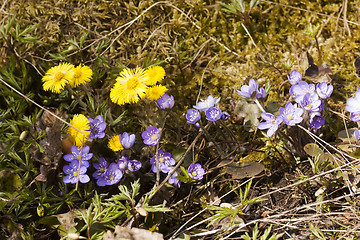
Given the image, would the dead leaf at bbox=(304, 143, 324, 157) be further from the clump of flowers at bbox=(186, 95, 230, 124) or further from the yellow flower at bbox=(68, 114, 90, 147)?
the yellow flower at bbox=(68, 114, 90, 147)

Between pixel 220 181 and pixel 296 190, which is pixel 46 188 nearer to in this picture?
pixel 220 181

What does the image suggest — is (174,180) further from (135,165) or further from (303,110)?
(303,110)

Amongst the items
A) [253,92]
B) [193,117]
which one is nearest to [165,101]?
[193,117]

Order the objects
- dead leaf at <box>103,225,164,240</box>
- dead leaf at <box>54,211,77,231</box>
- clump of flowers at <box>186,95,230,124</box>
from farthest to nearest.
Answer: clump of flowers at <box>186,95,230,124</box> → dead leaf at <box>54,211,77,231</box> → dead leaf at <box>103,225,164,240</box>

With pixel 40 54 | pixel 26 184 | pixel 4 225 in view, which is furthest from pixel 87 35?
pixel 4 225

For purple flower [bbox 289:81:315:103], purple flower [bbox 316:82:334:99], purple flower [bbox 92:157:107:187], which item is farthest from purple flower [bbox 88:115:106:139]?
purple flower [bbox 316:82:334:99]

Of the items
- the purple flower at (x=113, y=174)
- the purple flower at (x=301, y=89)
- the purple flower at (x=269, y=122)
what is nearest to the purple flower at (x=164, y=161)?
the purple flower at (x=113, y=174)

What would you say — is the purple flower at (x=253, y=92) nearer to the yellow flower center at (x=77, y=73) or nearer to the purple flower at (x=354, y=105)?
the purple flower at (x=354, y=105)

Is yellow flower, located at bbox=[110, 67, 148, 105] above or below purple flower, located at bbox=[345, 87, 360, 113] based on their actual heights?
below
